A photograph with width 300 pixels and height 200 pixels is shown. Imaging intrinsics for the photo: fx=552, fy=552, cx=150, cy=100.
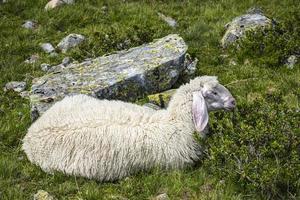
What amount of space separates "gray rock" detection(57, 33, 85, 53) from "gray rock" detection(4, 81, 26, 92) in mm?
1821

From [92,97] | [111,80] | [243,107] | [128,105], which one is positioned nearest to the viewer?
[243,107]

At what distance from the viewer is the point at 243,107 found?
274 inches

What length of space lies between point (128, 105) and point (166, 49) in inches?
90.0

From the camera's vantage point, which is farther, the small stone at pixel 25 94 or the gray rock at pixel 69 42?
the gray rock at pixel 69 42

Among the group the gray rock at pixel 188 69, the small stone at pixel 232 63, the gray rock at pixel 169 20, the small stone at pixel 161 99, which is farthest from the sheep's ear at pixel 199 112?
the gray rock at pixel 169 20

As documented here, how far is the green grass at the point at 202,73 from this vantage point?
6.08 metres

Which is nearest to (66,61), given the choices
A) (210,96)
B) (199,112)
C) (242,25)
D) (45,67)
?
(45,67)

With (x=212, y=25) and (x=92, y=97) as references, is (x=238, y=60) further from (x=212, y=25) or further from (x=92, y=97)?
(x=92, y=97)

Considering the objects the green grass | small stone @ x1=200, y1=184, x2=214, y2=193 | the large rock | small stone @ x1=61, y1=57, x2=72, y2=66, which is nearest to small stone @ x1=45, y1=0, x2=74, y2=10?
the green grass

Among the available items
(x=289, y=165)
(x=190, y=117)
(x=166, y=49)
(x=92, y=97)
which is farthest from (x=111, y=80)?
(x=289, y=165)

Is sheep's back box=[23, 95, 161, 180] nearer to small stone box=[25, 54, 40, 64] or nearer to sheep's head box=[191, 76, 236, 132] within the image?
sheep's head box=[191, 76, 236, 132]

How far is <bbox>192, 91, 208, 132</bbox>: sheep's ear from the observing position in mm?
6863

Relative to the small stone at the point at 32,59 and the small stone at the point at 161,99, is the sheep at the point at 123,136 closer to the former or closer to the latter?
the small stone at the point at 161,99

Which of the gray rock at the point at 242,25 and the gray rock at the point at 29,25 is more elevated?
the gray rock at the point at 242,25
